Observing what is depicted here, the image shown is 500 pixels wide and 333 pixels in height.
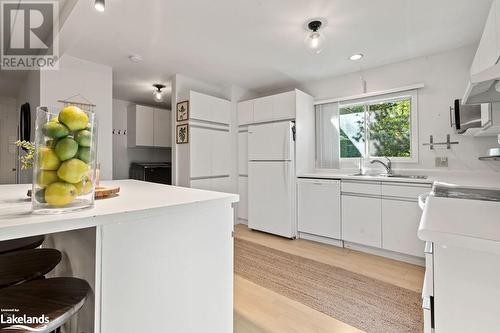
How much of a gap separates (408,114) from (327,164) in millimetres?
1212

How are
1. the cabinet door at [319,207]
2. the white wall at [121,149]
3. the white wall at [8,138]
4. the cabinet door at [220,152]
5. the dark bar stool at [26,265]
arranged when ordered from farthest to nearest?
the white wall at [121,149], the white wall at [8,138], the cabinet door at [220,152], the cabinet door at [319,207], the dark bar stool at [26,265]

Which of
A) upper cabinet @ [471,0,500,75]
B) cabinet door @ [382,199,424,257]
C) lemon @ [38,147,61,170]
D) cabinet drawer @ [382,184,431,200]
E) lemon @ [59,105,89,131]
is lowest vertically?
cabinet door @ [382,199,424,257]

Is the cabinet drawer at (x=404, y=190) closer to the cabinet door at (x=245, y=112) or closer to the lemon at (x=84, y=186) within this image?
the cabinet door at (x=245, y=112)

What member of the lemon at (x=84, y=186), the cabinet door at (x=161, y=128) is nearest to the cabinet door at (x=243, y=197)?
the cabinet door at (x=161, y=128)

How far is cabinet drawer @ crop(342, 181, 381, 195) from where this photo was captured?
269 centimetres

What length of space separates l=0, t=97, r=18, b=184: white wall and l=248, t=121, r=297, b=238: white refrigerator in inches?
189

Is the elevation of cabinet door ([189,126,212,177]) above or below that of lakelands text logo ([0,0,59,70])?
below

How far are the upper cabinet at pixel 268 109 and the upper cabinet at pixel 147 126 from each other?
Answer: 2124mm

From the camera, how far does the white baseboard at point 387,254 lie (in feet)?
8.09

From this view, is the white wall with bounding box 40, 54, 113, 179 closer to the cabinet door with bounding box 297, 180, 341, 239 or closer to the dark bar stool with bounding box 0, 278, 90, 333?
the dark bar stool with bounding box 0, 278, 90, 333

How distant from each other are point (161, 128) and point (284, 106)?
3009 millimetres

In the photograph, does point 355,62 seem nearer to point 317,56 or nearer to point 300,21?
point 317,56

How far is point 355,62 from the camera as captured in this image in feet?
9.95

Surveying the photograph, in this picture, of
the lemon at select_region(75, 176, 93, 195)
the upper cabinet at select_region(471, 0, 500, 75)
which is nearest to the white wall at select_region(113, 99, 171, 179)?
the lemon at select_region(75, 176, 93, 195)
